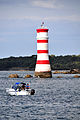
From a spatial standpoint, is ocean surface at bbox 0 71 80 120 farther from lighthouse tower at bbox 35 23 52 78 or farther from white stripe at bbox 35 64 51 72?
white stripe at bbox 35 64 51 72

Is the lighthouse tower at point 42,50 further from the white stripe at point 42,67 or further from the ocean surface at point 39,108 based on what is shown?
the ocean surface at point 39,108

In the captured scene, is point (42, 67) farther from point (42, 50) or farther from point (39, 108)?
point (39, 108)

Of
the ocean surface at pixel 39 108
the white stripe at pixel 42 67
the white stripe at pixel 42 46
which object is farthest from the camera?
the white stripe at pixel 42 67

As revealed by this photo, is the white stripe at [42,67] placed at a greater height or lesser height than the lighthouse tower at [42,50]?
lesser

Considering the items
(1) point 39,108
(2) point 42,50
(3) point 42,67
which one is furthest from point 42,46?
(1) point 39,108

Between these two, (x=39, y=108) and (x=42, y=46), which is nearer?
(x=39, y=108)

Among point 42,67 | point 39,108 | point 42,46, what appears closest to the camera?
point 39,108

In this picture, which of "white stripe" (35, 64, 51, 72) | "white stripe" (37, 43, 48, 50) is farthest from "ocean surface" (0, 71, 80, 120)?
"white stripe" (35, 64, 51, 72)

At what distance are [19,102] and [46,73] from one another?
40946 mm

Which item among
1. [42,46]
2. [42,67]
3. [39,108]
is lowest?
[42,67]

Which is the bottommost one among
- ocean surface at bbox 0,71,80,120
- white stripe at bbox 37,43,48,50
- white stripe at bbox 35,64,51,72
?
white stripe at bbox 35,64,51,72

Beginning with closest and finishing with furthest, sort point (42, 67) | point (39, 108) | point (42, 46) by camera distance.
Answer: point (39, 108) → point (42, 46) → point (42, 67)

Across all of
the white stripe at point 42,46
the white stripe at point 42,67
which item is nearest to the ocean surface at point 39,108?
the white stripe at point 42,46

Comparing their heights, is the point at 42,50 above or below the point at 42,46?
below
